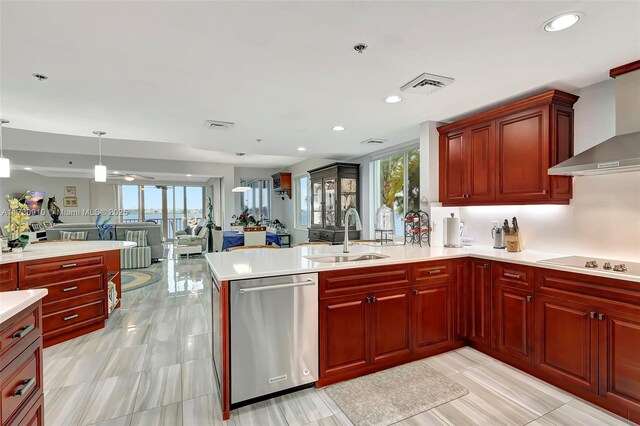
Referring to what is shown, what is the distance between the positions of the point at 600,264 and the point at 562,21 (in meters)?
1.70

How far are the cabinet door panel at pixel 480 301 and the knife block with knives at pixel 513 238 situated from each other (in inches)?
14.7

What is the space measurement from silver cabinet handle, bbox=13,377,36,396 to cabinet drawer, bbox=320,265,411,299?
61.2 inches

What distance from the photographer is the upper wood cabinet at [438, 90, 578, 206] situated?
2.55 meters

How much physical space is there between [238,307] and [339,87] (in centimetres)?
186

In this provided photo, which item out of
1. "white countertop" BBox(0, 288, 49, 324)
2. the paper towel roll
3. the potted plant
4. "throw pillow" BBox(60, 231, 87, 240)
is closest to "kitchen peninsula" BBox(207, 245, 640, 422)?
the paper towel roll

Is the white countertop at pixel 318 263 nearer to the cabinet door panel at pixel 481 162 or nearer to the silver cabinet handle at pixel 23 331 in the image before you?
the cabinet door panel at pixel 481 162

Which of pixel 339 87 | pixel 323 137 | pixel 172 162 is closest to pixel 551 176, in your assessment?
pixel 339 87

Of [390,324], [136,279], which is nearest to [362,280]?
[390,324]

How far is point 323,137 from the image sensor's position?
4.26 m

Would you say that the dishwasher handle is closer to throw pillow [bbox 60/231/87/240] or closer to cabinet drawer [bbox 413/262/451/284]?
cabinet drawer [bbox 413/262/451/284]

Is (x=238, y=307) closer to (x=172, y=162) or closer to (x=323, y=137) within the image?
(x=323, y=137)

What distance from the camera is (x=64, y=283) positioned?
10.1ft

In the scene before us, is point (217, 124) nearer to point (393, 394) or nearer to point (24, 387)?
point (24, 387)

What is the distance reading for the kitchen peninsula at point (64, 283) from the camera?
2748mm
